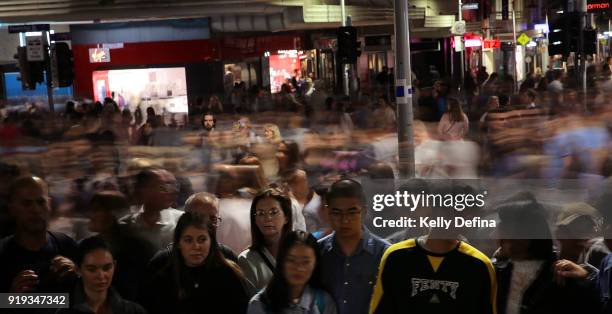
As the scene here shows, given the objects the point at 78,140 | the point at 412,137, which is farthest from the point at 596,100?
the point at 78,140

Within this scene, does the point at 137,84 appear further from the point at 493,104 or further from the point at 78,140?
the point at 78,140

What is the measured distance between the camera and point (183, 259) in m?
4.72

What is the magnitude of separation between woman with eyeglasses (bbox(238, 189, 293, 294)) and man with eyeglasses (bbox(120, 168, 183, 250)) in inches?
15.9

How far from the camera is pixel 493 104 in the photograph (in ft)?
33.6

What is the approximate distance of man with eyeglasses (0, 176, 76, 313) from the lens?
488 cm

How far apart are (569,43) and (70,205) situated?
13.1m

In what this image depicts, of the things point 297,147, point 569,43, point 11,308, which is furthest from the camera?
point 569,43

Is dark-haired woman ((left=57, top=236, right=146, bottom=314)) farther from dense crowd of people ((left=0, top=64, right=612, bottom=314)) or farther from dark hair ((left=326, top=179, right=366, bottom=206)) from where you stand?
dark hair ((left=326, top=179, right=366, bottom=206))

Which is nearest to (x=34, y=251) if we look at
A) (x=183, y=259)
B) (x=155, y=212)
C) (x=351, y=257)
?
(x=155, y=212)

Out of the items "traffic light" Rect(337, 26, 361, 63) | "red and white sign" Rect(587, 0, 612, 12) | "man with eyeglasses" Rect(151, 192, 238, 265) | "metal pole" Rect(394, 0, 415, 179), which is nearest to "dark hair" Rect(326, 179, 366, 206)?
"man with eyeglasses" Rect(151, 192, 238, 265)

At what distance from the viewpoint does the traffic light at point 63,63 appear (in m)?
15.2

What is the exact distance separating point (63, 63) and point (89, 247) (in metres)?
10.9

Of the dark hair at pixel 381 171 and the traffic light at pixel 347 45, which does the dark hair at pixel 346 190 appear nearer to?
the dark hair at pixel 381 171

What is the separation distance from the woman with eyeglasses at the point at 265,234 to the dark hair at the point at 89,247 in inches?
28.1
